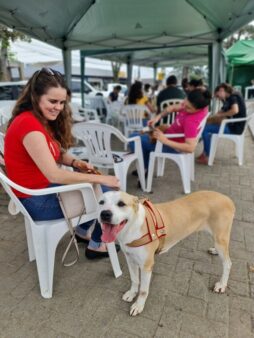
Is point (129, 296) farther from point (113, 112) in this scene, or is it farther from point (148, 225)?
point (113, 112)

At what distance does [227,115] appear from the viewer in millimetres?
5398

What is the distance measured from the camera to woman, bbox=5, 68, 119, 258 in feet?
6.00

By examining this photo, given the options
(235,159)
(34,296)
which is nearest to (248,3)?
(235,159)

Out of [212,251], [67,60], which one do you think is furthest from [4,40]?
[212,251]

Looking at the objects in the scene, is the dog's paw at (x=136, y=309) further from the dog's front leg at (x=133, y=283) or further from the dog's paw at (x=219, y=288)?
the dog's paw at (x=219, y=288)

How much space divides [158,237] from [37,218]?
90 cm

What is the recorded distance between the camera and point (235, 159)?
577 centimetres

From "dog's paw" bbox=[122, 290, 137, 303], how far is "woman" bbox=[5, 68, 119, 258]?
2.59 feet

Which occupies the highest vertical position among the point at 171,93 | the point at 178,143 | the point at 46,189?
the point at 171,93

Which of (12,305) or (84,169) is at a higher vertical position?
(84,169)

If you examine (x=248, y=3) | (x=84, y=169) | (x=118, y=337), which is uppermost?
(x=248, y=3)

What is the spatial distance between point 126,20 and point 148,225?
622 centimetres

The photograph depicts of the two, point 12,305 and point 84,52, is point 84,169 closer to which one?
point 12,305

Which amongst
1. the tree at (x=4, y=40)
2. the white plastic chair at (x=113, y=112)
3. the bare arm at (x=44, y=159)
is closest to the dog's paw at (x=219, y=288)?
the bare arm at (x=44, y=159)
